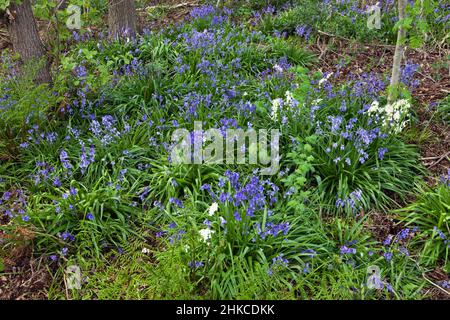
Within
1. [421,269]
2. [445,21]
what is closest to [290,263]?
[421,269]

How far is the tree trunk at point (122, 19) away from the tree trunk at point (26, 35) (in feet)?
5.45

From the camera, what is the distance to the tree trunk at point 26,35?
4.55 metres

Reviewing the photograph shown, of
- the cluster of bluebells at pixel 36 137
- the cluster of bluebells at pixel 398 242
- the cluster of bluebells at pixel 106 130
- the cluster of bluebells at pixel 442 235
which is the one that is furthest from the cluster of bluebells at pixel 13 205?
the cluster of bluebells at pixel 442 235

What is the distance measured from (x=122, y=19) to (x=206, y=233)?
4.23 meters

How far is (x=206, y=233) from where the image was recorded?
3127mm

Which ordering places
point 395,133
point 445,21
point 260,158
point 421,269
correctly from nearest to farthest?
point 421,269 → point 260,158 → point 395,133 → point 445,21

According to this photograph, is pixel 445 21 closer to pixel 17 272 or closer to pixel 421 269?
pixel 421 269

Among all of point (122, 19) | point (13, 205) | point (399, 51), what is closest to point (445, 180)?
point (399, 51)

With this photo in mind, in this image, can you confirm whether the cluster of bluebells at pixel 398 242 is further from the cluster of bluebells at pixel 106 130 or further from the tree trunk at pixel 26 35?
the tree trunk at pixel 26 35

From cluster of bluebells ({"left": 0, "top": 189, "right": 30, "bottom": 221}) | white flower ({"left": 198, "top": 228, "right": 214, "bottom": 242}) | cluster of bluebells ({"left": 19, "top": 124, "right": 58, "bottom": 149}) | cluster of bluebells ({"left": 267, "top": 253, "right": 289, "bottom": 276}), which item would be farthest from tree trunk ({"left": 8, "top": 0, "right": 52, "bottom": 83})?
cluster of bluebells ({"left": 267, "top": 253, "right": 289, "bottom": 276})

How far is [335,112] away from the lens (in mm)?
4609

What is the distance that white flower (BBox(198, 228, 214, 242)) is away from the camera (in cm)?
312

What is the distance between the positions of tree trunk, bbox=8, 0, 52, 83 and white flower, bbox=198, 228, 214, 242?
8.92 feet

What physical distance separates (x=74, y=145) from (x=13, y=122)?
658mm
